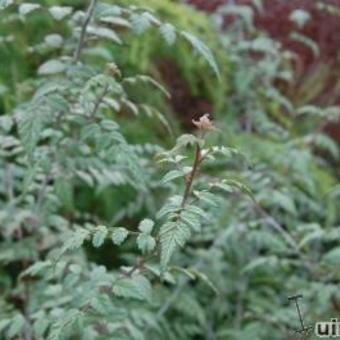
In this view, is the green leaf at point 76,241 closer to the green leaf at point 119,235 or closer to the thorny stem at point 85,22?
the green leaf at point 119,235

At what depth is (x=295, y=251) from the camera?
5.49 feet

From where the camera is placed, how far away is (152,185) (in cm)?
174

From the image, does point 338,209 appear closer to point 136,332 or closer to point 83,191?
point 83,191

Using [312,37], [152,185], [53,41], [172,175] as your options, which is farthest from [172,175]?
[312,37]

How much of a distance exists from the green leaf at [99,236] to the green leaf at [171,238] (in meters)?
0.08

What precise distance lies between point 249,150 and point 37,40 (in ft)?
2.23

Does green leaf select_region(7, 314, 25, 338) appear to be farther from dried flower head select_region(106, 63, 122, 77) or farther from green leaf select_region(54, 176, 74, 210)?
dried flower head select_region(106, 63, 122, 77)

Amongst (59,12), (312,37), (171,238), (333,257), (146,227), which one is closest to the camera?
(171,238)

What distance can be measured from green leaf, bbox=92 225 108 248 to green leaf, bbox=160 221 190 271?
0.08 metres

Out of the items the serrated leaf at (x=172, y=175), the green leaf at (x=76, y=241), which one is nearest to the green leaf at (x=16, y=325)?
the green leaf at (x=76, y=241)

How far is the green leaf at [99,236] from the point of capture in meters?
0.98

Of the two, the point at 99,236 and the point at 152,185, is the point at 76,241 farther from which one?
the point at 152,185

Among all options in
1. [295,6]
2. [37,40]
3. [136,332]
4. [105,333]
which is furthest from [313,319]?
[295,6]

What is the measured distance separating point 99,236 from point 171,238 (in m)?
0.11
